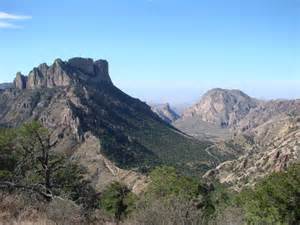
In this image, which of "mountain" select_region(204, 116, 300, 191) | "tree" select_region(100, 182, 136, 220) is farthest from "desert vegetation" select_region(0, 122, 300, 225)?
"mountain" select_region(204, 116, 300, 191)

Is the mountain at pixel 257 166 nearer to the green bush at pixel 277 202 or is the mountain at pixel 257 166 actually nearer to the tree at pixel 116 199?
the tree at pixel 116 199

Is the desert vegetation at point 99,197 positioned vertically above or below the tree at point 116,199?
above

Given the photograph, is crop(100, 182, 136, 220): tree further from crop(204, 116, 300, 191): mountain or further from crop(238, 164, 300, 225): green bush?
crop(204, 116, 300, 191): mountain

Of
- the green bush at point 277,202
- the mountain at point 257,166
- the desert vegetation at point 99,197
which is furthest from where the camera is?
the mountain at point 257,166

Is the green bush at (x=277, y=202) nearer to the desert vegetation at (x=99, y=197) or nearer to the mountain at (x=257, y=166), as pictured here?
the desert vegetation at (x=99, y=197)

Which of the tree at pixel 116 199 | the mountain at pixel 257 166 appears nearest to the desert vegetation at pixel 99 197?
the tree at pixel 116 199

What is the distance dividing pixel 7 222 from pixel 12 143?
3656 cm

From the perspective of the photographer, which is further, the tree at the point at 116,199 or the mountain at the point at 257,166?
the mountain at the point at 257,166

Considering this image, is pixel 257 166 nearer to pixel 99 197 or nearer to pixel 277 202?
pixel 99 197

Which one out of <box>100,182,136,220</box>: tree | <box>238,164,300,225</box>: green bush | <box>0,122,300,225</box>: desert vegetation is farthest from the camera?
<box>100,182,136,220</box>: tree

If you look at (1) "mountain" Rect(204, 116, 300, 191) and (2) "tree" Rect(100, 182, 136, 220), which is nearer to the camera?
(2) "tree" Rect(100, 182, 136, 220)

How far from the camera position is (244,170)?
153 meters

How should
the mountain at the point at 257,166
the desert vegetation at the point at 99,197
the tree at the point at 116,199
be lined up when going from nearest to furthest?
the desert vegetation at the point at 99,197 → the tree at the point at 116,199 → the mountain at the point at 257,166

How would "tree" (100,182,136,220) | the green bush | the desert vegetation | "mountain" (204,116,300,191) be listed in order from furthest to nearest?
"mountain" (204,116,300,191) < "tree" (100,182,136,220) < the green bush < the desert vegetation
